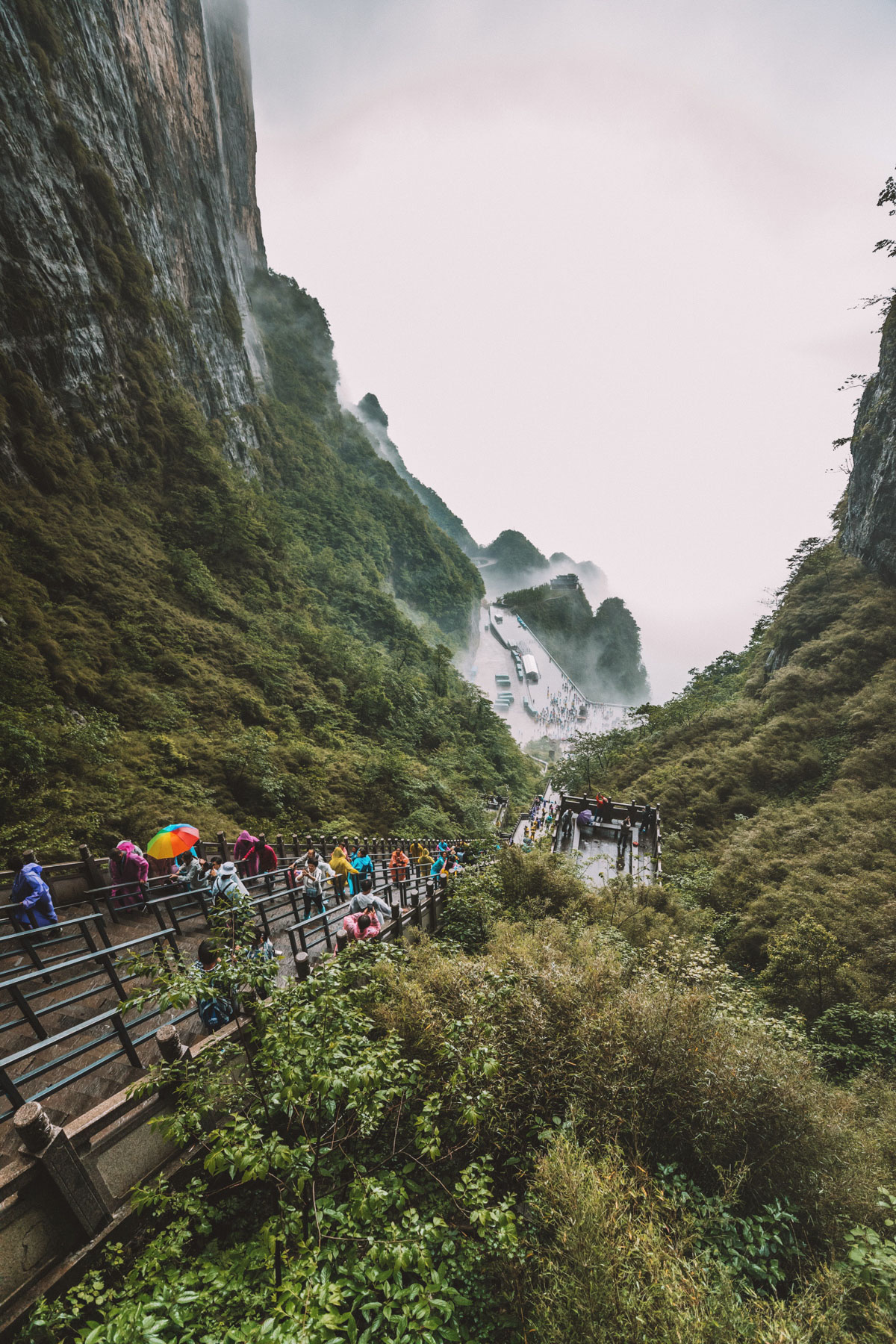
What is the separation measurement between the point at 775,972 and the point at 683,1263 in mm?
7188

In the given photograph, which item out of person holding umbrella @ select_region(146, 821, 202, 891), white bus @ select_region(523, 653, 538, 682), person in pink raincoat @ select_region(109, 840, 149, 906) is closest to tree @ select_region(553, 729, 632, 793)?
person holding umbrella @ select_region(146, 821, 202, 891)

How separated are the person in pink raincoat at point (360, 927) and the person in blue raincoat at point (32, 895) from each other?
345 centimetres

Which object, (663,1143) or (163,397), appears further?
(163,397)

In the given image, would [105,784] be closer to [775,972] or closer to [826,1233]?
[826,1233]

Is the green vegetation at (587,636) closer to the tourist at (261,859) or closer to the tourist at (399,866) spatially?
the tourist at (399,866)

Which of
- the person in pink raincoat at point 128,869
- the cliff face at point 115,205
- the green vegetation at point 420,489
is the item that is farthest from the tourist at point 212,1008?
the green vegetation at point 420,489

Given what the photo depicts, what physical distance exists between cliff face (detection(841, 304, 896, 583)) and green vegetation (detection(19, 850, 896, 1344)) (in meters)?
22.1

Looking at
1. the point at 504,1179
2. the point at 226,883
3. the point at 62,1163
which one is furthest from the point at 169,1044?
the point at 504,1179

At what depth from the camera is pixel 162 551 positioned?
20.1 m

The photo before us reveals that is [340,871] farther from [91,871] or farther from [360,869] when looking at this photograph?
[91,871]

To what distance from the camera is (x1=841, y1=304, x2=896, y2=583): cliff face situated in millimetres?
19422

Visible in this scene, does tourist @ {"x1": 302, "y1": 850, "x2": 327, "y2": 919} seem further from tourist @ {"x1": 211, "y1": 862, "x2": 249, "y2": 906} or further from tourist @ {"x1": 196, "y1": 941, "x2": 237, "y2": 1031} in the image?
tourist @ {"x1": 196, "y1": 941, "x2": 237, "y2": 1031}

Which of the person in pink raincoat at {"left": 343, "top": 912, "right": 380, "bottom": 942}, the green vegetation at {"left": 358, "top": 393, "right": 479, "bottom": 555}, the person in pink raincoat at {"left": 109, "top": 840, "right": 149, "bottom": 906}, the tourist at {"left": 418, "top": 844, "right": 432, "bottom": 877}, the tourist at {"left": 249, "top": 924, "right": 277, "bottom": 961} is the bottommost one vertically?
the tourist at {"left": 418, "top": 844, "right": 432, "bottom": 877}

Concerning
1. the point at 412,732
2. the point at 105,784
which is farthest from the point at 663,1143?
the point at 412,732
